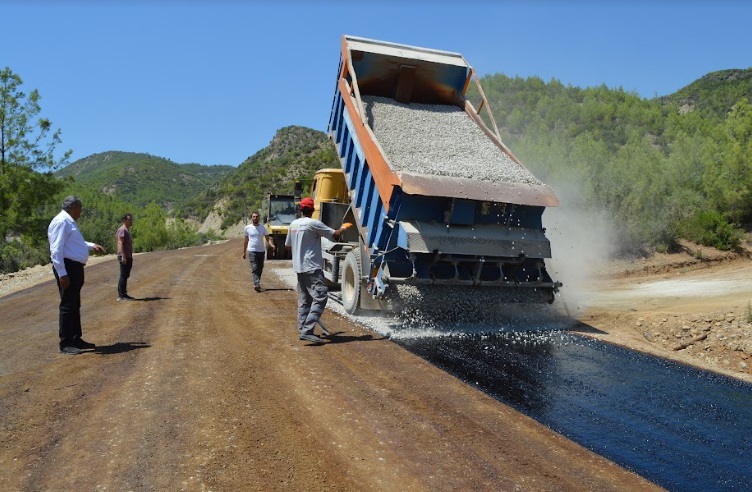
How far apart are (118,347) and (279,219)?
41.3 feet

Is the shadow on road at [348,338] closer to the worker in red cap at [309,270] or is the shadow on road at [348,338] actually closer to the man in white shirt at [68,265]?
the worker in red cap at [309,270]

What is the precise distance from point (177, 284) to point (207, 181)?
5675 inches

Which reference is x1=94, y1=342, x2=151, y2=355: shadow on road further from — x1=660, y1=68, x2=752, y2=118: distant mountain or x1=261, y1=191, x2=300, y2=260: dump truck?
x1=660, y1=68, x2=752, y2=118: distant mountain

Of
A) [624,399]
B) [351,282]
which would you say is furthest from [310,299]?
[624,399]

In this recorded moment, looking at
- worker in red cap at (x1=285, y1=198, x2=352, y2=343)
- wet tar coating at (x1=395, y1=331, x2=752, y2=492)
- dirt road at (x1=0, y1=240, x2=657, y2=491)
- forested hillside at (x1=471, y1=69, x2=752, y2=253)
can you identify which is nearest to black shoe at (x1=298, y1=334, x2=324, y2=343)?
worker in red cap at (x1=285, y1=198, x2=352, y2=343)

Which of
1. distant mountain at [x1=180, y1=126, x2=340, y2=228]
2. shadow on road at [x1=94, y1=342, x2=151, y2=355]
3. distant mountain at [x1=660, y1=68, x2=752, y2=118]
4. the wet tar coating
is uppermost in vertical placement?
distant mountain at [x1=660, y1=68, x2=752, y2=118]

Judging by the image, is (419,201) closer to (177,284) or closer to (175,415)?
(175,415)

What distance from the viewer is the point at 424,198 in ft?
22.3

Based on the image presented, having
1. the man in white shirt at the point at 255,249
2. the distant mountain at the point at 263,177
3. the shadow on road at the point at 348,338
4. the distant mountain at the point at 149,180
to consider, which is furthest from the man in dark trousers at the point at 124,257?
the distant mountain at the point at 149,180

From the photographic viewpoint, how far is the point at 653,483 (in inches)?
123

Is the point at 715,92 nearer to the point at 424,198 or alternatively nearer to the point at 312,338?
the point at 424,198

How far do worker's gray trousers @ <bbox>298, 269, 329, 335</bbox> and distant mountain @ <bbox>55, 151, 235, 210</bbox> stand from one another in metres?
113

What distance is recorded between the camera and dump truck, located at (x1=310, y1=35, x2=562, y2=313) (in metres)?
6.78

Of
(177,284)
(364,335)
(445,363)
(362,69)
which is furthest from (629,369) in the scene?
(177,284)
